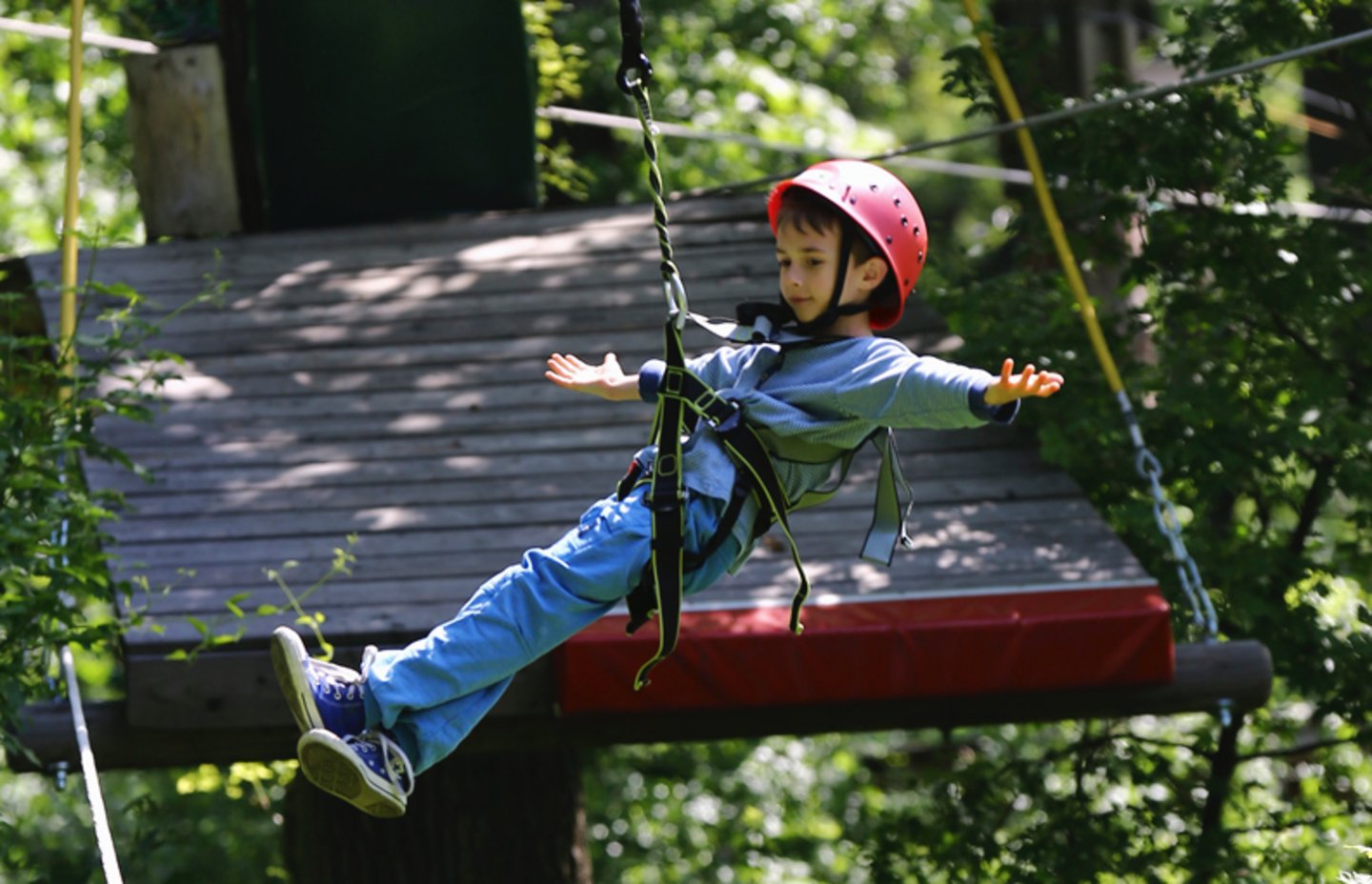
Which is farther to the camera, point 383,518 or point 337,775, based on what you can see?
point 383,518

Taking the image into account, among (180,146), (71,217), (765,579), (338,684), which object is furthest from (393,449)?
(338,684)

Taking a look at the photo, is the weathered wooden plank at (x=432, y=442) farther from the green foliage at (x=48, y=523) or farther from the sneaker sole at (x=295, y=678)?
the sneaker sole at (x=295, y=678)

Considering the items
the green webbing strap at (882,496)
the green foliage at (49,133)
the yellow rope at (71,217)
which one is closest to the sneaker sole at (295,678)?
the green webbing strap at (882,496)

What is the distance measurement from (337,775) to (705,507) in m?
0.83

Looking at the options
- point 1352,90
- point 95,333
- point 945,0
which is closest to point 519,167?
point 95,333

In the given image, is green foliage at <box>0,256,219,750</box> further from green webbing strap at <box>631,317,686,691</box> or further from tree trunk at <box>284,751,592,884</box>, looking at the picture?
green webbing strap at <box>631,317,686,691</box>

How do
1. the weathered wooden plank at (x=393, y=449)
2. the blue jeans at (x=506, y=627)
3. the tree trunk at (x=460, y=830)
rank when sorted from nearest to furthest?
the blue jeans at (x=506, y=627)
the weathered wooden plank at (x=393, y=449)
the tree trunk at (x=460, y=830)

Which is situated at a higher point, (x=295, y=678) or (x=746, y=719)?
(x=295, y=678)

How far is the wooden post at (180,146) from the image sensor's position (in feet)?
25.0

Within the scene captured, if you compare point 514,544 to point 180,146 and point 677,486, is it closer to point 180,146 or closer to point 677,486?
point 677,486

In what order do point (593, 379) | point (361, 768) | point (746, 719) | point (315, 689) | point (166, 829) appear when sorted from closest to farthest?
point (361, 768), point (315, 689), point (593, 379), point (746, 719), point (166, 829)

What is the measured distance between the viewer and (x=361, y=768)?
3184mm

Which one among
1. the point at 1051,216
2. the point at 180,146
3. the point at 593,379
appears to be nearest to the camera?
the point at 593,379

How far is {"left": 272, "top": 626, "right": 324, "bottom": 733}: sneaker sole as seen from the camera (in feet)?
10.7
